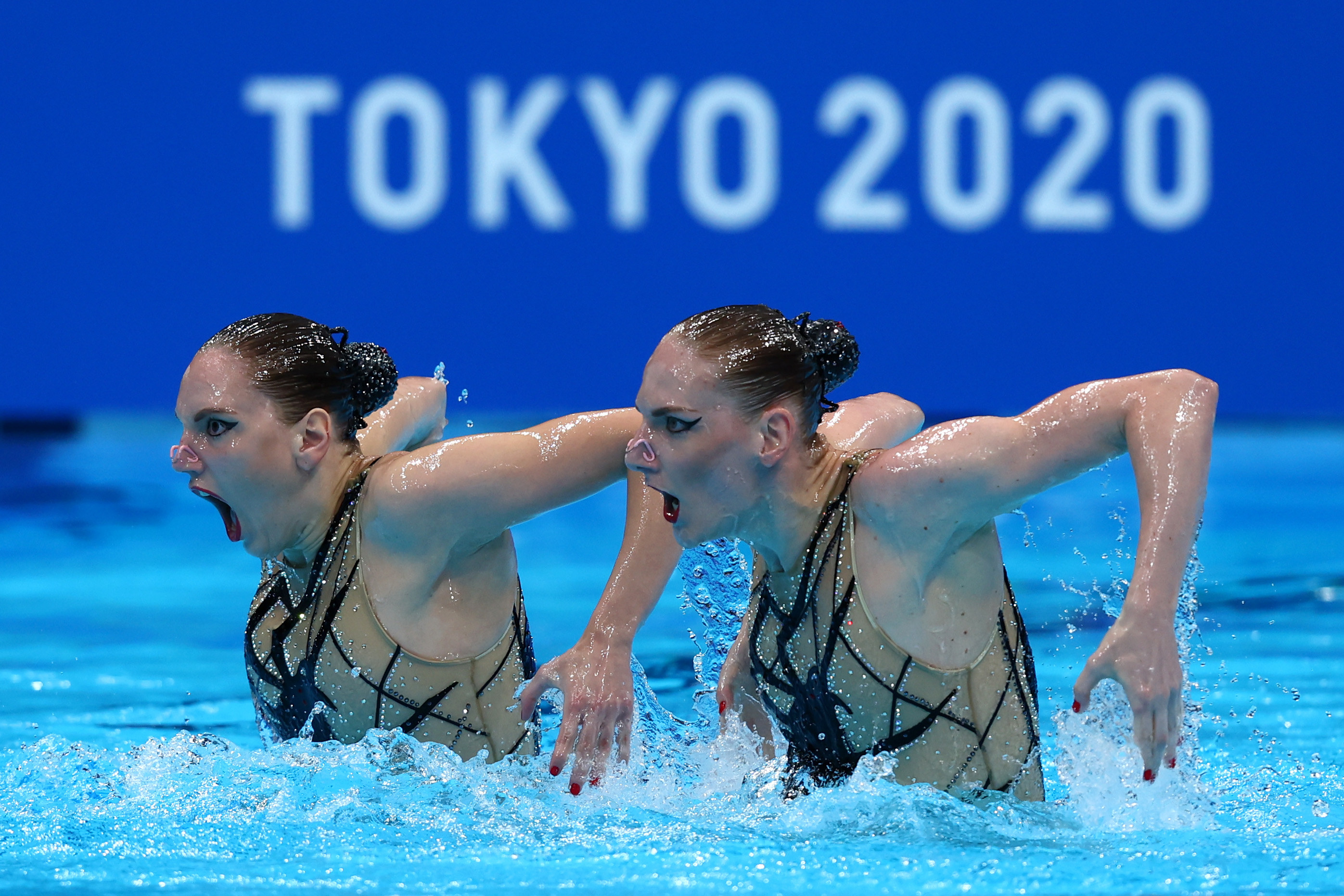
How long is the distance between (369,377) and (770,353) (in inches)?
34.1

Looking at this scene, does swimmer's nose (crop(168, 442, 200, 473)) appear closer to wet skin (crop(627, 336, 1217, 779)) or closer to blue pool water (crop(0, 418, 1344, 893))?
blue pool water (crop(0, 418, 1344, 893))

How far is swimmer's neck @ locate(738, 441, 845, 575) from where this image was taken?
2838 millimetres

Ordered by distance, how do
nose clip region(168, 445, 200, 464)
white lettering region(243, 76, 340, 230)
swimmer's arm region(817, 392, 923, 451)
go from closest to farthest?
nose clip region(168, 445, 200, 464), swimmer's arm region(817, 392, 923, 451), white lettering region(243, 76, 340, 230)

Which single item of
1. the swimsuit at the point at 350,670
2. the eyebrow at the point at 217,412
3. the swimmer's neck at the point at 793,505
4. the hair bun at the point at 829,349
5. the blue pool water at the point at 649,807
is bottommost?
the blue pool water at the point at 649,807

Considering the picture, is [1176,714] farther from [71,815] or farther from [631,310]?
[631,310]

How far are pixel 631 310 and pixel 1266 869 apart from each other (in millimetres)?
7263

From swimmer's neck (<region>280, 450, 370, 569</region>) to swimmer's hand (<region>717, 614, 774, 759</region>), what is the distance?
0.82 m

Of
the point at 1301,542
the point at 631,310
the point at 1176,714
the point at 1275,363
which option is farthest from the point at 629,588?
the point at 1275,363

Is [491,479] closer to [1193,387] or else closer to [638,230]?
[1193,387]

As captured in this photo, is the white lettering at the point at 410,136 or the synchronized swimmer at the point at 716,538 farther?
the white lettering at the point at 410,136

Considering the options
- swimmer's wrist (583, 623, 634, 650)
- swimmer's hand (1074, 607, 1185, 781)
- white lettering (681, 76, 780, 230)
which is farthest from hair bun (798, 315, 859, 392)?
white lettering (681, 76, 780, 230)

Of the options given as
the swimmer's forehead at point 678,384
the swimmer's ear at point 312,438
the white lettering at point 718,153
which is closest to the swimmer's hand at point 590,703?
the swimmer's forehead at point 678,384

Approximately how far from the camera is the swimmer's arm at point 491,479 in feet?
9.77

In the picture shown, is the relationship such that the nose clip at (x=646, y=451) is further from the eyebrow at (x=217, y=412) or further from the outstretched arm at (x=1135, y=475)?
the eyebrow at (x=217, y=412)
